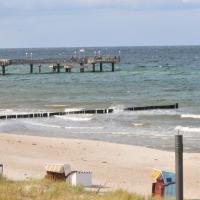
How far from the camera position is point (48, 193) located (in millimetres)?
13648

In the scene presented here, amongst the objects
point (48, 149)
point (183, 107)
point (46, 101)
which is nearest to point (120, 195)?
point (48, 149)

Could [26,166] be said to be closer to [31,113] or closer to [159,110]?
[31,113]

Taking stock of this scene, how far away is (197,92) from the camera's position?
63.9 m

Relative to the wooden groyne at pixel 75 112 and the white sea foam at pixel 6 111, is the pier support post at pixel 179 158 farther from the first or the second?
the white sea foam at pixel 6 111

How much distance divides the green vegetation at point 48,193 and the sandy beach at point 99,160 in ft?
15.1

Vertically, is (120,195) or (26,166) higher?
(120,195)

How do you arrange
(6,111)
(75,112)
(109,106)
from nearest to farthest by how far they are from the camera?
1. (75,112)
2. (6,111)
3. (109,106)

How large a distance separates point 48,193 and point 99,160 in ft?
40.2

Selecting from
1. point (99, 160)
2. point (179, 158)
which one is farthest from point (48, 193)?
point (99, 160)

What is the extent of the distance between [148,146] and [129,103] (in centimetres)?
2349

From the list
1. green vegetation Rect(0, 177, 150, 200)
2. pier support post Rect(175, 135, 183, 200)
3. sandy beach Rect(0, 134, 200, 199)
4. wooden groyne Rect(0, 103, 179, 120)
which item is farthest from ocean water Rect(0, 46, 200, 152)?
pier support post Rect(175, 135, 183, 200)

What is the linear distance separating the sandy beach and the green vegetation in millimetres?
4601

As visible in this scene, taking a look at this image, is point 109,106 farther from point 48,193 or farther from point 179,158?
point 179,158

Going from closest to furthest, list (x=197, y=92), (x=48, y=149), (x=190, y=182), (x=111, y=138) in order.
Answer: (x=190, y=182) < (x=48, y=149) < (x=111, y=138) < (x=197, y=92)
